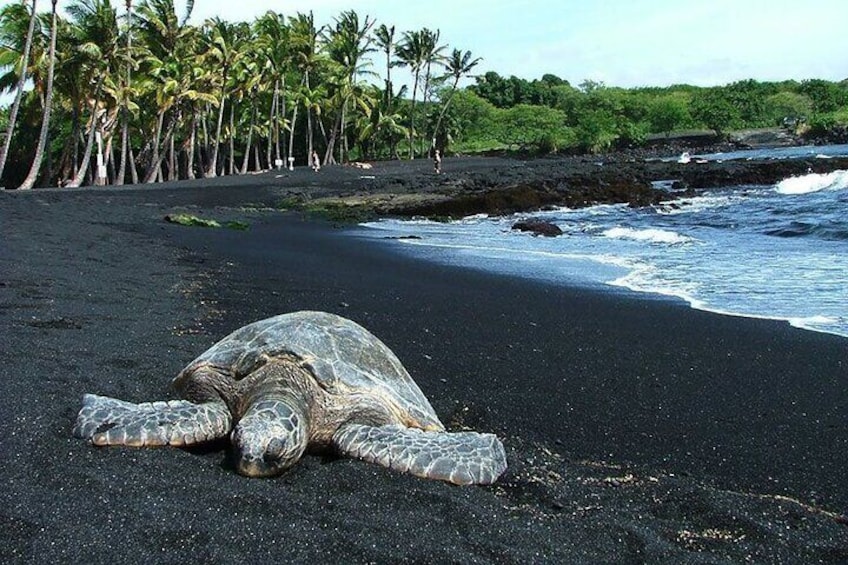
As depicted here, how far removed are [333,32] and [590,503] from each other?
5800cm

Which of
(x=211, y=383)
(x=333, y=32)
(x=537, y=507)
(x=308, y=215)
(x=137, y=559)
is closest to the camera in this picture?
(x=137, y=559)

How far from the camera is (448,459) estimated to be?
10.6 ft

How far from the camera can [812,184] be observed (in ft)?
89.3

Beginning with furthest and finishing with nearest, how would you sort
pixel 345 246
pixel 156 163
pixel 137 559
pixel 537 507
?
pixel 156 163 → pixel 345 246 → pixel 537 507 → pixel 137 559

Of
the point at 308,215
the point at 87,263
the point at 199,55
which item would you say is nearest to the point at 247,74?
the point at 199,55

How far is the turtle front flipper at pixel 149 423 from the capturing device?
3229mm

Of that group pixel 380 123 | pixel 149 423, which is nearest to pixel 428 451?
pixel 149 423

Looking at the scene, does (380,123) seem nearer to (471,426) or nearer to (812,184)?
(812,184)

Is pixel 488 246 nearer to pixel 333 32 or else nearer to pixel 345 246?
pixel 345 246

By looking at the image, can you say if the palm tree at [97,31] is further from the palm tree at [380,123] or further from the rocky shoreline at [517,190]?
the palm tree at [380,123]

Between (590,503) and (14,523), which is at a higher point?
(14,523)

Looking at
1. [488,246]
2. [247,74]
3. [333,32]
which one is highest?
[333,32]

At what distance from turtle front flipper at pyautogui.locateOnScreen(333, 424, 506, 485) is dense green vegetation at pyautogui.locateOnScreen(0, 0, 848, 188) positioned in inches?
1051

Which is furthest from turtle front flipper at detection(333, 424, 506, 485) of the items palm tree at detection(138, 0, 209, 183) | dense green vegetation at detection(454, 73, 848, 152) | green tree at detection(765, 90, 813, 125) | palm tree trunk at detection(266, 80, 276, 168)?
green tree at detection(765, 90, 813, 125)
